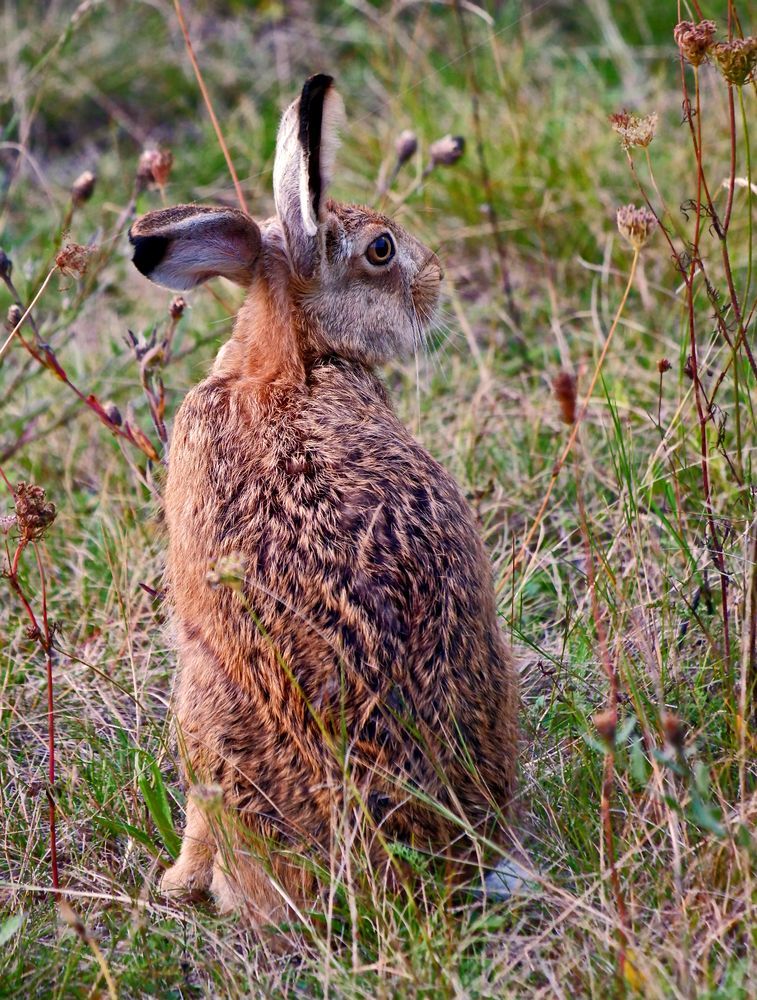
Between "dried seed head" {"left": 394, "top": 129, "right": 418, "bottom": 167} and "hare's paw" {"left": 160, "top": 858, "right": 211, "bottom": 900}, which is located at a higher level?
"dried seed head" {"left": 394, "top": 129, "right": 418, "bottom": 167}

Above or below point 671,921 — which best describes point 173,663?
above

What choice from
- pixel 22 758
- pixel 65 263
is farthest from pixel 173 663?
pixel 65 263

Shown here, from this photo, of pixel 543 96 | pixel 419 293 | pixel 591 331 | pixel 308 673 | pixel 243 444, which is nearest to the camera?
pixel 308 673

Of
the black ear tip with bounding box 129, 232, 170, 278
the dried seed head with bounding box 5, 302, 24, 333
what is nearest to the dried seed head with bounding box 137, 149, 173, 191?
the dried seed head with bounding box 5, 302, 24, 333

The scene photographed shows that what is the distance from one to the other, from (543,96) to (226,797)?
4699mm

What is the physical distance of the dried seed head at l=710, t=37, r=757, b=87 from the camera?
9.68ft

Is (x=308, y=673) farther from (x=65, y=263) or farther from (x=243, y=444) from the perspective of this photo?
(x=65, y=263)

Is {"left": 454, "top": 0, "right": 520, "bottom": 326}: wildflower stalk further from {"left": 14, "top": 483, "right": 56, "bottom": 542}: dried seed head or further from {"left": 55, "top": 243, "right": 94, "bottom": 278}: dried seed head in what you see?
{"left": 14, "top": 483, "right": 56, "bottom": 542}: dried seed head

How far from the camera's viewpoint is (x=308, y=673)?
3.01 metres

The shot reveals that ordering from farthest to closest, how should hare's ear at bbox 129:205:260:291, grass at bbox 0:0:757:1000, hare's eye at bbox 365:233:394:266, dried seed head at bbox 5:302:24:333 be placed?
hare's eye at bbox 365:233:394:266 → dried seed head at bbox 5:302:24:333 → hare's ear at bbox 129:205:260:291 → grass at bbox 0:0:757:1000

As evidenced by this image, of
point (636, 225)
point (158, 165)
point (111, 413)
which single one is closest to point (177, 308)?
point (111, 413)

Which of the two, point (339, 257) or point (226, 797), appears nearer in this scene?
point (226, 797)

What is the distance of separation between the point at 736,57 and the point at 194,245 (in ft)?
5.21

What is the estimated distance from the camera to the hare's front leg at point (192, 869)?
3.25 m
